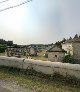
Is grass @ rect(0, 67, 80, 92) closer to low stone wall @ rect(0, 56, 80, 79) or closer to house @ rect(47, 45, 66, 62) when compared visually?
low stone wall @ rect(0, 56, 80, 79)

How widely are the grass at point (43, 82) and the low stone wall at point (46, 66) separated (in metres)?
0.29

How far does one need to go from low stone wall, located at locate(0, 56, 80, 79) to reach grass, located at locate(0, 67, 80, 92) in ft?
0.97

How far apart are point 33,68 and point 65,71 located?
239 cm

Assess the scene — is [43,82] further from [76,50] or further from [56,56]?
[76,50]

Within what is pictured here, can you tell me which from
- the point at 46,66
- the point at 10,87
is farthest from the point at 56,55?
the point at 10,87

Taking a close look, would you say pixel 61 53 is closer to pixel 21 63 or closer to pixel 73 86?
pixel 21 63

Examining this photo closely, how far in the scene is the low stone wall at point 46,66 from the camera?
9.80 m

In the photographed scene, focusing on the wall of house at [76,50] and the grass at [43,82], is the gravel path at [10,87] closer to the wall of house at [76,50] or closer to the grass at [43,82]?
the grass at [43,82]

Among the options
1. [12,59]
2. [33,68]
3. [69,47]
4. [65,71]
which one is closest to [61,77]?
[65,71]

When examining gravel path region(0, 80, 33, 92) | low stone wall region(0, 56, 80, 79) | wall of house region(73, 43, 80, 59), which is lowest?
gravel path region(0, 80, 33, 92)

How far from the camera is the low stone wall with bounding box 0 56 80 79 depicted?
9.80 meters

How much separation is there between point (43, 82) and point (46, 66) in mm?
1421

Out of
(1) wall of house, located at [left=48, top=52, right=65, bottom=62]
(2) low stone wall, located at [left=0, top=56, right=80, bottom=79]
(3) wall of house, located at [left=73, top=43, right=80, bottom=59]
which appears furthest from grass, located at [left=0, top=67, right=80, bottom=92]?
(3) wall of house, located at [left=73, top=43, right=80, bottom=59]

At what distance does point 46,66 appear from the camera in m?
11.1
